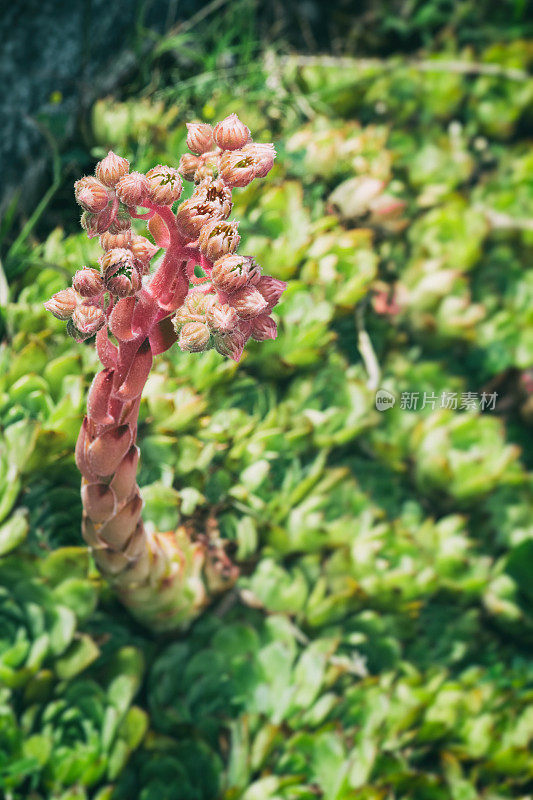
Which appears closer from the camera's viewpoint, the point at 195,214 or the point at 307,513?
the point at 195,214

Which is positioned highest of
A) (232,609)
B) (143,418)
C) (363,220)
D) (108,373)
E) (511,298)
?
(108,373)

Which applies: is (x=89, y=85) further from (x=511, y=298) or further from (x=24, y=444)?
(x=511, y=298)

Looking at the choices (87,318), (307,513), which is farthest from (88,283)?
(307,513)

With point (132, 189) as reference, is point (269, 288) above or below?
below

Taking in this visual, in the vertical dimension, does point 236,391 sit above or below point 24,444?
below

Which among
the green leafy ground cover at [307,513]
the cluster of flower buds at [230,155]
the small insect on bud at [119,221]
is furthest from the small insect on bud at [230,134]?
the green leafy ground cover at [307,513]

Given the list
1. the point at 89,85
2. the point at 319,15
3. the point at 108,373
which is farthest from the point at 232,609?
the point at 319,15

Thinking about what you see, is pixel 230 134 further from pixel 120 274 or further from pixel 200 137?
pixel 120 274
